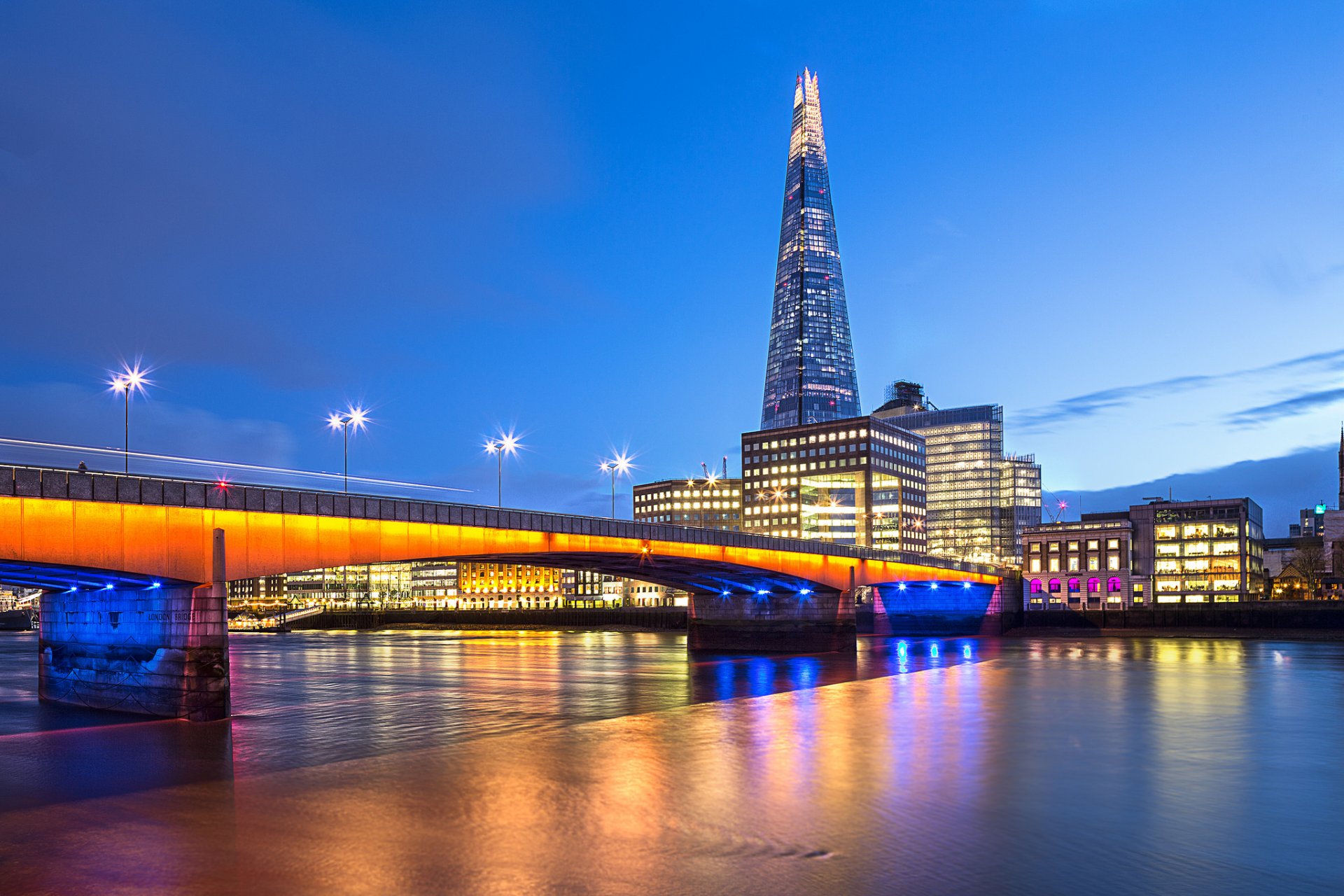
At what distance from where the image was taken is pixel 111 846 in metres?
21.5

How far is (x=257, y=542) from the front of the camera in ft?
145

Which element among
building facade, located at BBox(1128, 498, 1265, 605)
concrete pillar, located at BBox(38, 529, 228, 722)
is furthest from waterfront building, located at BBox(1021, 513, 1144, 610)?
concrete pillar, located at BBox(38, 529, 228, 722)

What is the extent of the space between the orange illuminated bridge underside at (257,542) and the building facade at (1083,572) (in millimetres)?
112725

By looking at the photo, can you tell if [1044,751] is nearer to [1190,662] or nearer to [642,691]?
[642,691]

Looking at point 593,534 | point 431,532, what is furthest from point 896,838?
→ point 593,534

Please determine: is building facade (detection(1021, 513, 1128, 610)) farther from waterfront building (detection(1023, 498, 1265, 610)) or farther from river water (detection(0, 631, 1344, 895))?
river water (detection(0, 631, 1344, 895))

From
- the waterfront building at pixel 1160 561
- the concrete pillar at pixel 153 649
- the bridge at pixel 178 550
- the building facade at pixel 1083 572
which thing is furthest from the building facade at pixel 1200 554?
the concrete pillar at pixel 153 649

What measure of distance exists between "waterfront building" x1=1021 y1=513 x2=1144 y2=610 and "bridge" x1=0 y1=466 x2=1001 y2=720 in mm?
121746

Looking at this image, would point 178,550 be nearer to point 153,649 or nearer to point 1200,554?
point 153,649

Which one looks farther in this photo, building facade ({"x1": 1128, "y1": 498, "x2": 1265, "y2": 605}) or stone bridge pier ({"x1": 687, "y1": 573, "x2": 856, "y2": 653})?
building facade ({"x1": 1128, "y1": 498, "x2": 1265, "y2": 605})

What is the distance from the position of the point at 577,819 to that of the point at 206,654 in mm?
24542

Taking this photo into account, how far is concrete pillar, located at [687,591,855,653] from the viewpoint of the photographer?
93.0 m

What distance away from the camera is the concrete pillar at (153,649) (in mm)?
41688

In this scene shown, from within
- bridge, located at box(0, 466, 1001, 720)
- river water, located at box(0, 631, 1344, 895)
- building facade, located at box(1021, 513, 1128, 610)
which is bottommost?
building facade, located at box(1021, 513, 1128, 610)
